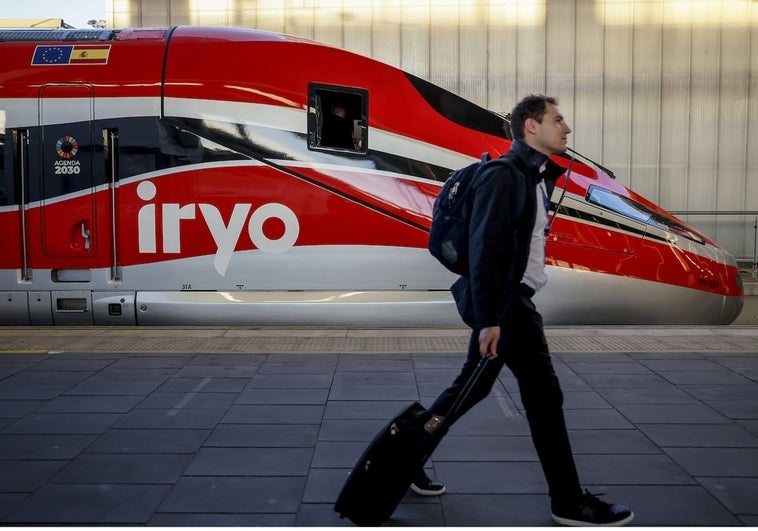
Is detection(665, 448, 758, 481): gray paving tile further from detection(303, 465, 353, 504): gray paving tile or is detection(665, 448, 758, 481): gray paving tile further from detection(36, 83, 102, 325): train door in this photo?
detection(36, 83, 102, 325): train door

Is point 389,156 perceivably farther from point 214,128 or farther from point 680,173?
point 680,173

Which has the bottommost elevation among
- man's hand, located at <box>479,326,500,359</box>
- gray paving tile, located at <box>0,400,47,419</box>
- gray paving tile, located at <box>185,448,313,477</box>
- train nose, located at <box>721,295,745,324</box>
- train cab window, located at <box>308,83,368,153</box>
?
gray paving tile, located at <box>185,448,313,477</box>

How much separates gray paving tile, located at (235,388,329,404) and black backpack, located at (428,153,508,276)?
2.00 m

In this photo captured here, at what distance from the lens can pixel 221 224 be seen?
7.05m

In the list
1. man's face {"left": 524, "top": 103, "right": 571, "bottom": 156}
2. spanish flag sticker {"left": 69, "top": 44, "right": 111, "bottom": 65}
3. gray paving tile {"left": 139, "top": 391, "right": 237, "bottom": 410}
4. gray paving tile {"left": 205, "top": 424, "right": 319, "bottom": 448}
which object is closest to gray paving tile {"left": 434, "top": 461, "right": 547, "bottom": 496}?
gray paving tile {"left": 205, "top": 424, "right": 319, "bottom": 448}

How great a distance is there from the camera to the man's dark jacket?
3016mm

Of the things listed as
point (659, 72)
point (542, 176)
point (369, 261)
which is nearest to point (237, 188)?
point (369, 261)

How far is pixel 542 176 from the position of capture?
3229mm

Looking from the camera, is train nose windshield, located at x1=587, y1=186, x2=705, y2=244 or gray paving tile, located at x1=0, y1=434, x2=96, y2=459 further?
train nose windshield, located at x1=587, y1=186, x2=705, y2=244


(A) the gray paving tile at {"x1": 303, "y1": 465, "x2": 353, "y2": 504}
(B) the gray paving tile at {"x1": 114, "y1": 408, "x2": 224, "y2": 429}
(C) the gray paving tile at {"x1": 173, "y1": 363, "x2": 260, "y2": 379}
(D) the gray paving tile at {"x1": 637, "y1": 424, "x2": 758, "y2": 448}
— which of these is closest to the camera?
(A) the gray paving tile at {"x1": 303, "y1": 465, "x2": 353, "y2": 504}

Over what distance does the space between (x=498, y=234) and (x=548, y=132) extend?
1.69 ft

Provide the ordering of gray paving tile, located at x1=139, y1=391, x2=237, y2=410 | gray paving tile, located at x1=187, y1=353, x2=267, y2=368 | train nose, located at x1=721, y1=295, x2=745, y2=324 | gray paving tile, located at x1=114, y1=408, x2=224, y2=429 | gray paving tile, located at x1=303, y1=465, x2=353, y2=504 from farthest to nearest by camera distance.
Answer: train nose, located at x1=721, y1=295, x2=745, y2=324 → gray paving tile, located at x1=187, y1=353, x2=267, y2=368 → gray paving tile, located at x1=139, y1=391, x2=237, y2=410 → gray paving tile, located at x1=114, y1=408, x2=224, y2=429 → gray paving tile, located at x1=303, y1=465, x2=353, y2=504

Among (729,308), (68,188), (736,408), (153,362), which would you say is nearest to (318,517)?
(736,408)

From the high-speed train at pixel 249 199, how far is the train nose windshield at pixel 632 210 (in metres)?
0.02
